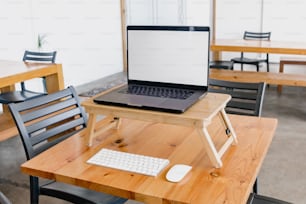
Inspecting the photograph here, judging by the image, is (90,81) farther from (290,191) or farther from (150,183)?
(150,183)

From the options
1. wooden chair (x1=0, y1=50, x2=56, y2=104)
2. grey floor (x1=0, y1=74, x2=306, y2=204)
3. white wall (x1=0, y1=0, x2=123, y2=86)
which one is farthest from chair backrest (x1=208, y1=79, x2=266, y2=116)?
white wall (x1=0, y1=0, x2=123, y2=86)

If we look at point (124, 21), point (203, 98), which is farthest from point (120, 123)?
point (124, 21)

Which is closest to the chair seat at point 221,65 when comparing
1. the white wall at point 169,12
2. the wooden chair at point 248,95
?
the white wall at point 169,12

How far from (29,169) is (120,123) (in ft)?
1.77

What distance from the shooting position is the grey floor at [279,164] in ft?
8.07

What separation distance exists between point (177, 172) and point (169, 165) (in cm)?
8

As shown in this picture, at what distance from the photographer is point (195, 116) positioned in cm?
126

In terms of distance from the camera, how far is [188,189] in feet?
3.74

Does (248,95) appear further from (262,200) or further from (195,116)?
(195,116)

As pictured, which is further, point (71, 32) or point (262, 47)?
point (71, 32)

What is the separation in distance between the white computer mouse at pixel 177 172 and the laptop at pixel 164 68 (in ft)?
0.72

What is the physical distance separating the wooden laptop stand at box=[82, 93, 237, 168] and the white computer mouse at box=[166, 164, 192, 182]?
4.0 inches

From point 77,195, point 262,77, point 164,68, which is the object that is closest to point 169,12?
point 262,77

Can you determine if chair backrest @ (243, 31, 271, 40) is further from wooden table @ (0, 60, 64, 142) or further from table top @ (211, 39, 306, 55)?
wooden table @ (0, 60, 64, 142)
